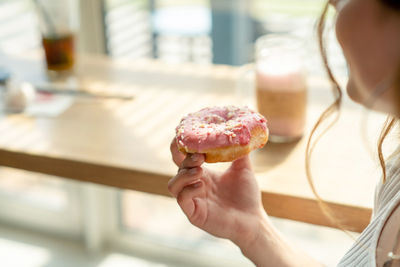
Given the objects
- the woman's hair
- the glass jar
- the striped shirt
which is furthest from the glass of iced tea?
the striped shirt

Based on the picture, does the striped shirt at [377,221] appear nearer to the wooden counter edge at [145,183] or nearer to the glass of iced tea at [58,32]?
the wooden counter edge at [145,183]

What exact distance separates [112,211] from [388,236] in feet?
4.72

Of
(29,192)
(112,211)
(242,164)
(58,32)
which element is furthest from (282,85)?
(29,192)

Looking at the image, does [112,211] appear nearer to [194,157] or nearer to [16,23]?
[16,23]

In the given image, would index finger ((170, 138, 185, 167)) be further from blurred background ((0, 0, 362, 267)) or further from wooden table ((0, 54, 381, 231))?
blurred background ((0, 0, 362, 267))

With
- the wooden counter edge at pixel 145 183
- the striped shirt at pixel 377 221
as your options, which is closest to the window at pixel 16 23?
the wooden counter edge at pixel 145 183

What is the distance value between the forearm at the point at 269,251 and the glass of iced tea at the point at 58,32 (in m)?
0.83

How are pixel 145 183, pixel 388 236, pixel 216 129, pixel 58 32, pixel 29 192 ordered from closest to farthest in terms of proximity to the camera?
pixel 388 236 → pixel 216 129 → pixel 145 183 → pixel 58 32 → pixel 29 192

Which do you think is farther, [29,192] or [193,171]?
[29,192]

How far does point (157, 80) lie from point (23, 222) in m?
→ 1.05

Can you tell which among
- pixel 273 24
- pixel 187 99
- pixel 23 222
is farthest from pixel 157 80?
pixel 273 24

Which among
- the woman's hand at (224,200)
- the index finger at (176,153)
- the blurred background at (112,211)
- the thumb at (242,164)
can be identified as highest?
the index finger at (176,153)

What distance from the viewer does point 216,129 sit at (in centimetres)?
84

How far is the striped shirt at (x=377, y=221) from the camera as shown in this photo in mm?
744
